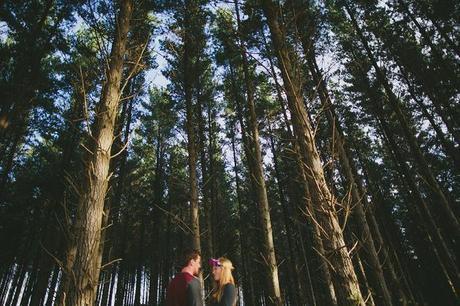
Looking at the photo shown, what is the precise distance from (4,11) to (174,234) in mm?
24018

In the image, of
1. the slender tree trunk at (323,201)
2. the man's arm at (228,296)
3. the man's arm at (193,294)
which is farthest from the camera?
the man's arm at (228,296)

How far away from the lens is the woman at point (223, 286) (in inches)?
133

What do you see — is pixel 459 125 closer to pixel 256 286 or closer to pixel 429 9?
pixel 429 9

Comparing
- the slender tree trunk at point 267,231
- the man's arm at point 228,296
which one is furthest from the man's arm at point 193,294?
the slender tree trunk at point 267,231

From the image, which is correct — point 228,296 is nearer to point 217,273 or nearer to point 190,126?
point 217,273

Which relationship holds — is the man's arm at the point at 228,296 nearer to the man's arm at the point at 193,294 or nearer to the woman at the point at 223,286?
the woman at the point at 223,286

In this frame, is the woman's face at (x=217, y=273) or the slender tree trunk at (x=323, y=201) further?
the woman's face at (x=217, y=273)

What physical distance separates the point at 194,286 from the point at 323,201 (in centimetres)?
164

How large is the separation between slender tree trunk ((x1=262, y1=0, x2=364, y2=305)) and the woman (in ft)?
3.73

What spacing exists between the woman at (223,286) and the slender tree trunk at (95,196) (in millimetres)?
1325

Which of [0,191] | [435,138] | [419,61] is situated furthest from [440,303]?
[0,191]

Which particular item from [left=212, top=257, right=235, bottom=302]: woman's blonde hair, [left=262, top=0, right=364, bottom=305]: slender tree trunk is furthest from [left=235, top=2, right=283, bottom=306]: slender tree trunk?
[left=212, top=257, right=235, bottom=302]: woman's blonde hair

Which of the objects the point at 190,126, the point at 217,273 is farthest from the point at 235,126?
the point at 217,273

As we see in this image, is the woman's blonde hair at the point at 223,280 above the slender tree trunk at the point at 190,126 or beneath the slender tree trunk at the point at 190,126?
beneath
